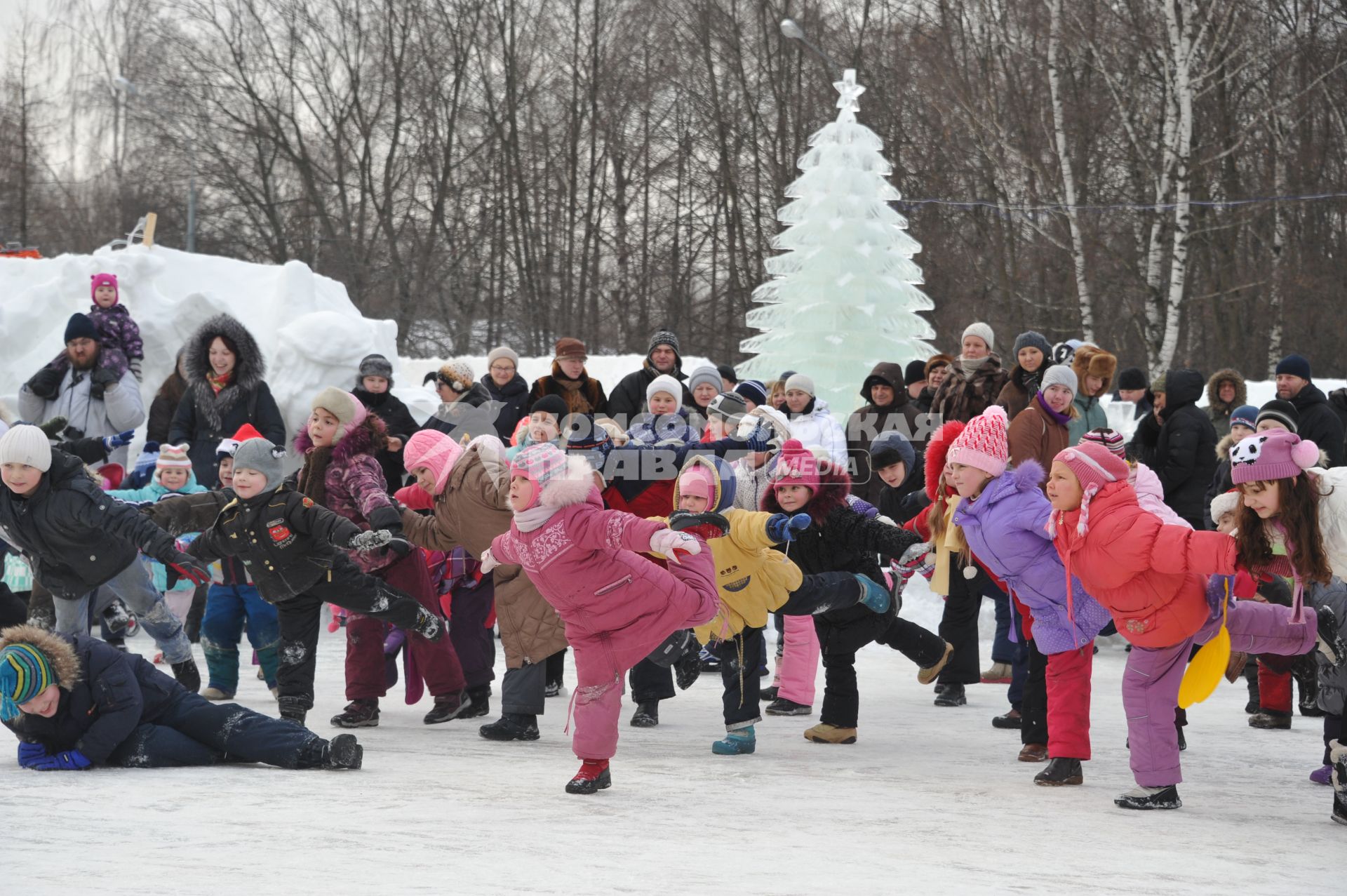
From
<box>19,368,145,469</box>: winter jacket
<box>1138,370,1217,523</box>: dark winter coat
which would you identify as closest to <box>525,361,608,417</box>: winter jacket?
<box>19,368,145,469</box>: winter jacket

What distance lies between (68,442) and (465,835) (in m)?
5.33

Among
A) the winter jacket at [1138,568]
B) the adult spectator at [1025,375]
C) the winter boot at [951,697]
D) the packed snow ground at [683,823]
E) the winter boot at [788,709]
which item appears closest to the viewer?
the packed snow ground at [683,823]

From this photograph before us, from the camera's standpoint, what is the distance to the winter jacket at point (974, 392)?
977cm

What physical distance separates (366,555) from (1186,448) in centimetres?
554

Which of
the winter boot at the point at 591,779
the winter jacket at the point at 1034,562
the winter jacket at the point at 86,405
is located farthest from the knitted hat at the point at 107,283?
the winter jacket at the point at 1034,562

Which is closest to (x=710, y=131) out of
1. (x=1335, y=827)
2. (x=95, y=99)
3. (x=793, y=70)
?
(x=793, y=70)

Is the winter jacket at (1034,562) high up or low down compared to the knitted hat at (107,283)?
down

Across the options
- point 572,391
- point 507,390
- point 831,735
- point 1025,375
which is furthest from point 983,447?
point 507,390

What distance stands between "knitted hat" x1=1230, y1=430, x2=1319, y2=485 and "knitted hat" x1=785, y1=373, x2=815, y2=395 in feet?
15.5

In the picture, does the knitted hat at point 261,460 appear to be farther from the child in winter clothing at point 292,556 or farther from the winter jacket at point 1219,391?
the winter jacket at point 1219,391

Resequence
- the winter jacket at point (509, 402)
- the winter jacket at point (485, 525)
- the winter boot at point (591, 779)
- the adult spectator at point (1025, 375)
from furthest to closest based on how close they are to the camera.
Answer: the winter jacket at point (509, 402) < the adult spectator at point (1025, 375) < the winter jacket at point (485, 525) < the winter boot at point (591, 779)

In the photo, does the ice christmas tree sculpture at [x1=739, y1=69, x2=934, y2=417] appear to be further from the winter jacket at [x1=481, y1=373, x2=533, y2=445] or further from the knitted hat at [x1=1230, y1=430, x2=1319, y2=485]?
the knitted hat at [x1=1230, y1=430, x2=1319, y2=485]

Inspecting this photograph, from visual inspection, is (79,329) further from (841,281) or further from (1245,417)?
(841,281)

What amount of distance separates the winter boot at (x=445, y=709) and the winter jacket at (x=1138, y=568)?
3.44 meters
